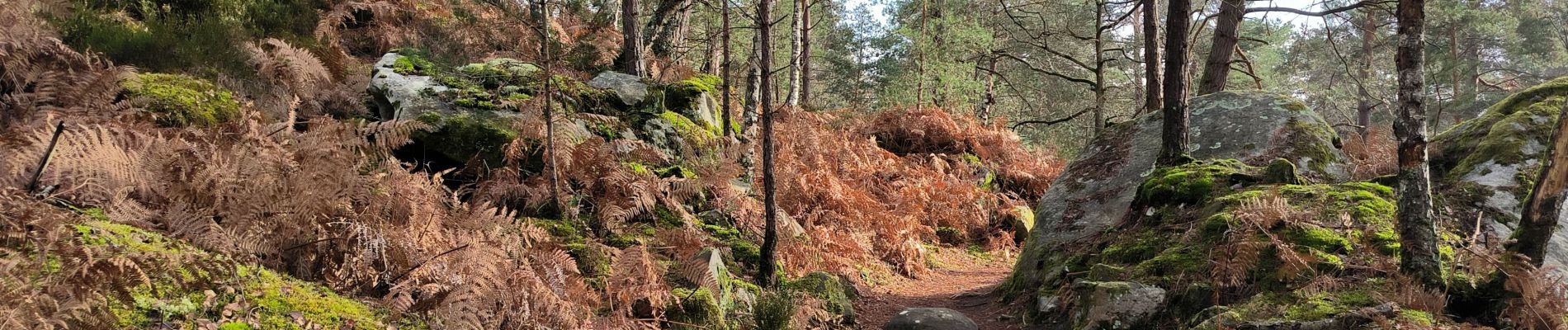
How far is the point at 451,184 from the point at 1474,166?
804 cm

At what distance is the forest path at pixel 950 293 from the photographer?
6426 millimetres

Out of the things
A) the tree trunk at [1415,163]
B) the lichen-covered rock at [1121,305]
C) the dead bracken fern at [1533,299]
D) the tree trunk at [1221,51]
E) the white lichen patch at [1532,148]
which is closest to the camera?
the dead bracken fern at [1533,299]

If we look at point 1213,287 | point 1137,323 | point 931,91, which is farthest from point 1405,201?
point 931,91

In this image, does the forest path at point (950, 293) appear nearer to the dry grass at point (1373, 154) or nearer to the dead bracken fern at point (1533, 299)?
the dead bracken fern at point (1533, 299)

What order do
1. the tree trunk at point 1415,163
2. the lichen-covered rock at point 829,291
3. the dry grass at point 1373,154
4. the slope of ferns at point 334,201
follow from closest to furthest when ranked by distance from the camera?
the slope of ferns at point 334,201 → the tree trunk at point 1415,163 → the lichen-covered rock at point 829,291 → the dry grass at point 1373,154

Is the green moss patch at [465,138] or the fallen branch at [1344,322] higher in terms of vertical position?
the green moss patch at [465,138]

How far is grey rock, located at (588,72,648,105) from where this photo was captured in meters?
7.37

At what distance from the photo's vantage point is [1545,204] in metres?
3.48

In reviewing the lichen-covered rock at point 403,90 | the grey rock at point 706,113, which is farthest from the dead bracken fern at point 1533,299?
the lichen-covered rock at point 403,90

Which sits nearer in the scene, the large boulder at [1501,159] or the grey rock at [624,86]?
the large boulder at [1501,159]

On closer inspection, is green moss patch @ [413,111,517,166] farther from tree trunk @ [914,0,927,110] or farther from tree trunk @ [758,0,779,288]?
tree trunk @ [914,0,927,110]

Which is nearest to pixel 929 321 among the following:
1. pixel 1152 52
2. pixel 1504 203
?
pixel 1504 203

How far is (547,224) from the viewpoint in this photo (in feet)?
17.7

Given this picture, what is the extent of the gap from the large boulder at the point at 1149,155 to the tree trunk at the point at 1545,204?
315cm
